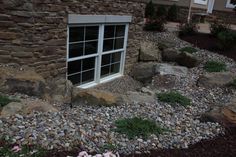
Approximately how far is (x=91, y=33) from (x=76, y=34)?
0.44 m

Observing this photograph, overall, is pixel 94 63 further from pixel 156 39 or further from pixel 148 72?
pixel 156 39

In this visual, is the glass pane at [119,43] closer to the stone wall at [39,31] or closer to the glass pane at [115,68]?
the glass pane at [115,68]

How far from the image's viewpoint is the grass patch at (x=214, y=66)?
6.44 meters

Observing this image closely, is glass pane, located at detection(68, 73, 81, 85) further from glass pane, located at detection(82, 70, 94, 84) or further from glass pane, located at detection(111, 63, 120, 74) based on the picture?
glass pane, located at detection(111, 63, 120, 74)

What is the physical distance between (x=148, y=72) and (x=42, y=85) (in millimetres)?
3279

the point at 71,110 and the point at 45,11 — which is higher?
the point at 45,11

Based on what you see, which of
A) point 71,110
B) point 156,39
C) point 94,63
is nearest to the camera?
point 71,110

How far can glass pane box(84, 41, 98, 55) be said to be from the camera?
5.92 m

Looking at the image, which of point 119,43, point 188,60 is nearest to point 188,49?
point 188,60

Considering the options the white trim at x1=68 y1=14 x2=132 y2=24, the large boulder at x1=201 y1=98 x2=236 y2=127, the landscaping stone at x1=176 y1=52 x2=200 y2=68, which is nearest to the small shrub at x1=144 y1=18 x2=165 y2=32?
the landscaping stone at x1=176 y1=52 x2=200 y2=68

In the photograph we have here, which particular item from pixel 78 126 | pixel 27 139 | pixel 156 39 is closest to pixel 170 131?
pixel 78 126

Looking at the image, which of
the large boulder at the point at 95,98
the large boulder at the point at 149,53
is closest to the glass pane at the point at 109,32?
the large boulder at the point at 149,53

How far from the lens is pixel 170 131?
133 inches

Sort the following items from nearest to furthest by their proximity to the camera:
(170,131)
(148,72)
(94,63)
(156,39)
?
(170,131)
(94,63)
(148,72)
(156,39)
